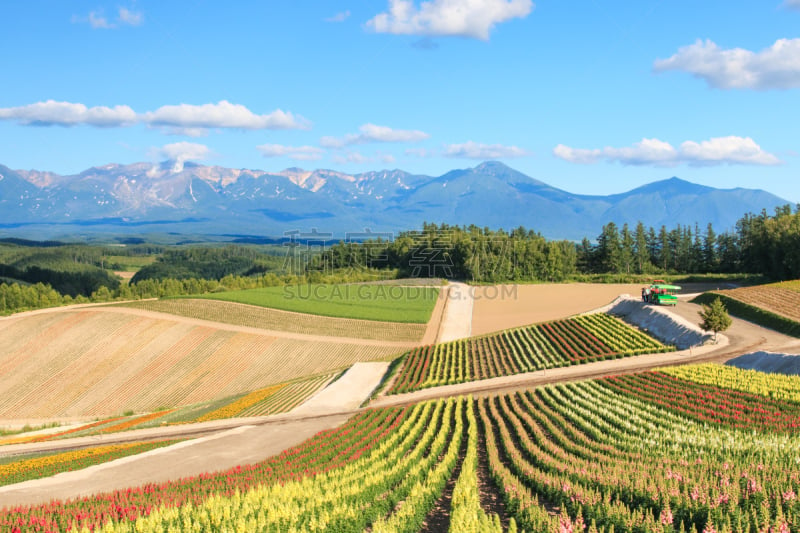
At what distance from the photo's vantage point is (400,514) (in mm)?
15609

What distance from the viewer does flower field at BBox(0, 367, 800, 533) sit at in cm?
1459

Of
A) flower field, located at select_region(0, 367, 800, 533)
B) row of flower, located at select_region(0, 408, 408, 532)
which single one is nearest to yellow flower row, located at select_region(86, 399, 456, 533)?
flower field, located at select_region(0, 367, 800, 533)

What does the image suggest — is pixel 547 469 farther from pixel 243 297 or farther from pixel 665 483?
pixel 243 297

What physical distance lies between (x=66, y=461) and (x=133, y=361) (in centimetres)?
3482

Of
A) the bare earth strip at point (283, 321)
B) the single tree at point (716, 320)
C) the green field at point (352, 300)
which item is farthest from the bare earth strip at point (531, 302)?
the single tree at point (716, 320)

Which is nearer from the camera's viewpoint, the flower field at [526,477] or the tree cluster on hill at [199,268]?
the flower field at [526,477]

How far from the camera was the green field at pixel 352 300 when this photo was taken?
260 feet

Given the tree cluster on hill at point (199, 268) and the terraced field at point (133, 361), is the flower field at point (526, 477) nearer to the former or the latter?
the terraced field at point (133, 361)

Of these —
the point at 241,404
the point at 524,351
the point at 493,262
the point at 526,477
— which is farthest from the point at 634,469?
the point at 493,262

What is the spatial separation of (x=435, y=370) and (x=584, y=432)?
916 inches

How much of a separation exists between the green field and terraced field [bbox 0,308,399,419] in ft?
39.5

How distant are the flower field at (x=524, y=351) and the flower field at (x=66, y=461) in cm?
1863

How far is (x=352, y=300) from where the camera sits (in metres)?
89.2

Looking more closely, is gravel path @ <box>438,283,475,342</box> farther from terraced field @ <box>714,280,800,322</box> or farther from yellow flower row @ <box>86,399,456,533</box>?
yellow flower row @ <box>86,399,456,533</box>
